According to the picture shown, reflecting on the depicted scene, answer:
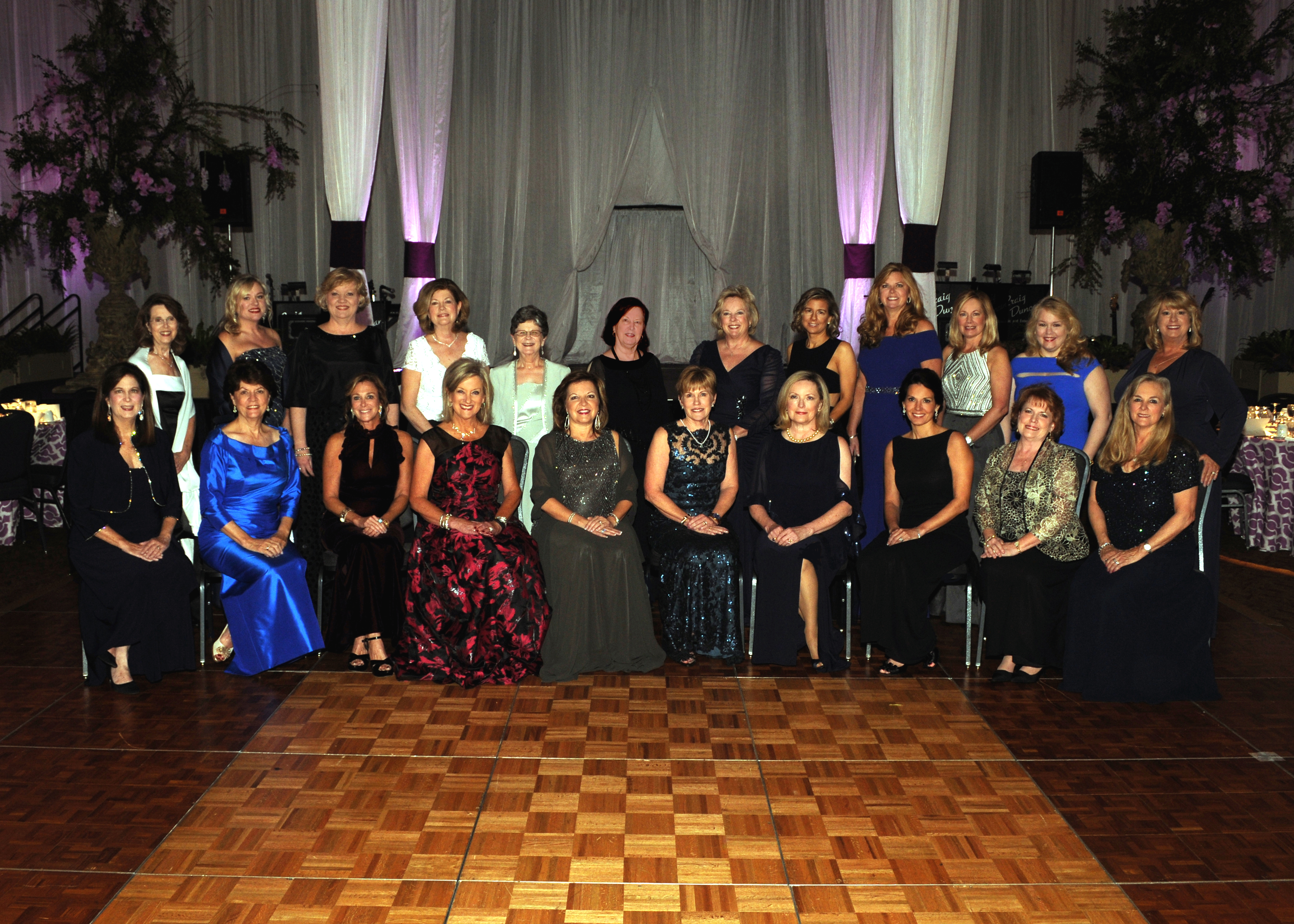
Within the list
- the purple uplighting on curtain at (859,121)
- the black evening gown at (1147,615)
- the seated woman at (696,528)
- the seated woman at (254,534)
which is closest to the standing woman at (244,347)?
the seated woman at (254,534)

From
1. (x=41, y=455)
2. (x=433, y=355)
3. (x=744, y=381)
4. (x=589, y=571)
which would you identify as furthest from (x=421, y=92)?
(x=589, y=571)

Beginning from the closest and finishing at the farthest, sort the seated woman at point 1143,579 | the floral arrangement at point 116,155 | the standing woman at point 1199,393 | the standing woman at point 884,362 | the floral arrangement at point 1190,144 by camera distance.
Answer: the seated woman at point 1143,579, the standing woman at point 1199,393, the standing woman at point 884,362, the floral arrangement at point 116,155, the floral arrangement at point 1190,144

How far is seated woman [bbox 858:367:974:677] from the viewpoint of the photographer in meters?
4.37

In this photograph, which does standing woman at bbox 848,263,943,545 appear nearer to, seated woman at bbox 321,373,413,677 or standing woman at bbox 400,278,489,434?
standing woman at bbox 400,278,489,434

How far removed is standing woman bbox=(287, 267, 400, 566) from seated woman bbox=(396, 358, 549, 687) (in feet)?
1.71

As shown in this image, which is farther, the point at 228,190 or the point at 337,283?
the point at 228,190

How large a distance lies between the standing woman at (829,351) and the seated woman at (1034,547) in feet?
2.73

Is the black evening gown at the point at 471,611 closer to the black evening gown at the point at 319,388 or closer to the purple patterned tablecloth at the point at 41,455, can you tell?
the black evening gown at the point at 319,388

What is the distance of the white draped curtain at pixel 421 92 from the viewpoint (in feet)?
28.6

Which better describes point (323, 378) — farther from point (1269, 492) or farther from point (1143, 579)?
point (1269, 492)

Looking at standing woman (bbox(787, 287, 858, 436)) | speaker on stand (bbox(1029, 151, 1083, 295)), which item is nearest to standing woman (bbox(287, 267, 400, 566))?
standing woman (bbox(787, 287, 858, 436))

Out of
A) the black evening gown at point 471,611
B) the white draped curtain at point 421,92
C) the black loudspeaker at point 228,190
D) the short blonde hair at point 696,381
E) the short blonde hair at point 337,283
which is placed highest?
the white draped curtain at point 421,92

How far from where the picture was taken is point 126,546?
13.8 ft

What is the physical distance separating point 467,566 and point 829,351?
194cm
